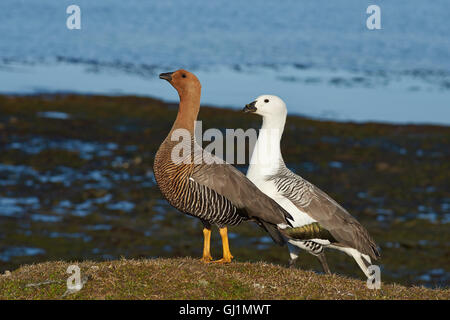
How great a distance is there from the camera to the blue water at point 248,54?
32.0 m

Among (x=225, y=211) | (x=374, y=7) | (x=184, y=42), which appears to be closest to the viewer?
(x=225, y=211)

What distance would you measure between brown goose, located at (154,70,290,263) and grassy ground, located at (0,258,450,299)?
566mm

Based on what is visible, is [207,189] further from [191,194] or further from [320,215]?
[320,215]

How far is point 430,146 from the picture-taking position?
23.0 m

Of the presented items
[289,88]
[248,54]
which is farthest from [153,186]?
[248,54]

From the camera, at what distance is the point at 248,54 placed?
144 ft

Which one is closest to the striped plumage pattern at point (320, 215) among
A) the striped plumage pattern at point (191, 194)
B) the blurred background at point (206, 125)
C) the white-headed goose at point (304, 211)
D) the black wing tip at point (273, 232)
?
the white-headed goose at point (304, 211)

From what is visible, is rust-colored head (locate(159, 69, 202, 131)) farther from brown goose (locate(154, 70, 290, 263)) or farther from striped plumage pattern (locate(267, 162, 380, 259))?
striped plumage pattern (locate(267, 162, 380, 259))

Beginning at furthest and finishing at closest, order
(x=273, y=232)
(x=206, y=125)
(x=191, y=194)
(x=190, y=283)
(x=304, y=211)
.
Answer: (x=206, y=125)
(x=304, y=211)
(x=273, y=232)
(x=191, y=194)
(x=190, y=283)

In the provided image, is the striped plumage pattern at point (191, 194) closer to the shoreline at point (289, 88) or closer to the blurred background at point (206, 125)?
the blurred background at point (206, 125)

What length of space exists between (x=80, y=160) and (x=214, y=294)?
43.7ft

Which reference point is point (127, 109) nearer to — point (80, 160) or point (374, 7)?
point (80, 160)

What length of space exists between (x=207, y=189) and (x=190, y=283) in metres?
0.99

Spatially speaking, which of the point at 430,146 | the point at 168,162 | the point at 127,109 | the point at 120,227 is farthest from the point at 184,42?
the point at 168,162
